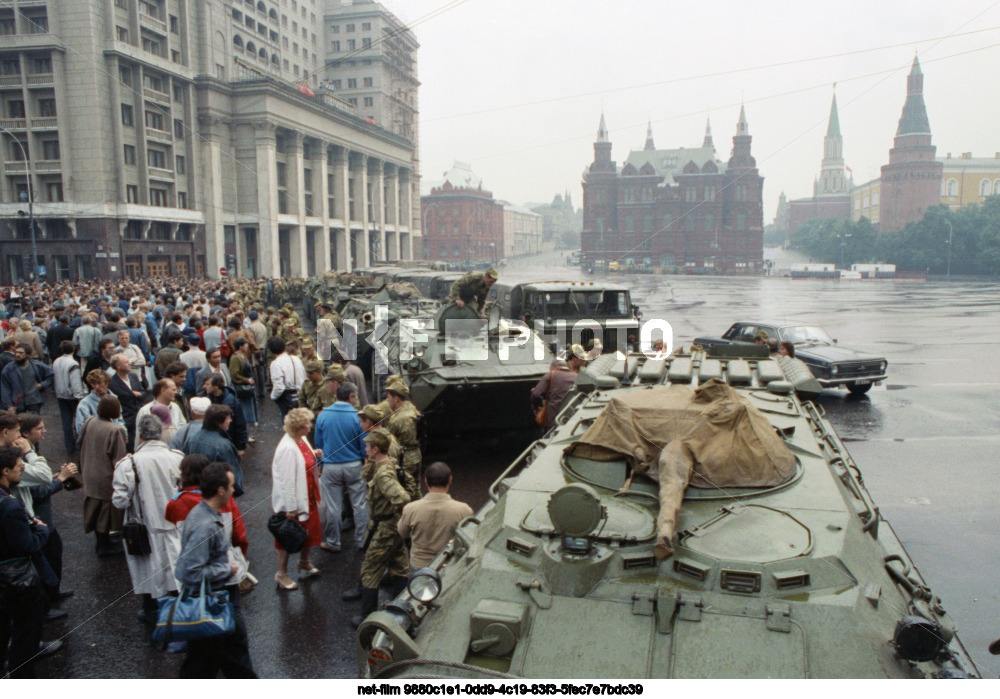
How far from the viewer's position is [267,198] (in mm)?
56469

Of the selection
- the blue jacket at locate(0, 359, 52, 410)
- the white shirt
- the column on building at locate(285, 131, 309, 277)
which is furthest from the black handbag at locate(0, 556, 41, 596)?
the column on building at locate(285, 131, 309, 277)

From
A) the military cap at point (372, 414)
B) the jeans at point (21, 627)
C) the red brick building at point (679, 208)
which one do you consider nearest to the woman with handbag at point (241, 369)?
the military cap at point (372, 414)

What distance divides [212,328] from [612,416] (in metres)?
10.5

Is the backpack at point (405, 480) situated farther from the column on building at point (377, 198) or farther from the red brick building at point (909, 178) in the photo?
the red brick building at point (909, 178)

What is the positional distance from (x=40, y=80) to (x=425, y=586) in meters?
49.0

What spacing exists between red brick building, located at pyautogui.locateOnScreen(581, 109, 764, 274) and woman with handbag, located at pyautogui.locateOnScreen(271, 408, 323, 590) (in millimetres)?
75262

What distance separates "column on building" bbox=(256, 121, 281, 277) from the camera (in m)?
55.7

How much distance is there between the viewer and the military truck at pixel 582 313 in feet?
53.3

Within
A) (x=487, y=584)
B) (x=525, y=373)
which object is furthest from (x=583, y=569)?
(x=525, y=373)

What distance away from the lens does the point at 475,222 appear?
72.1m

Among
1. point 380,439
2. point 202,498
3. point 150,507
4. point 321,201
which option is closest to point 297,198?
point 321,201

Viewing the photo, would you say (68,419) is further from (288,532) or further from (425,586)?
(425,586)

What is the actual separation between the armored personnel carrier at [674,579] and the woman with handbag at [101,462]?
3796mm

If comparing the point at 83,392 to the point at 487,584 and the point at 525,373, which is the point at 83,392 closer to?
the point at 525,373
